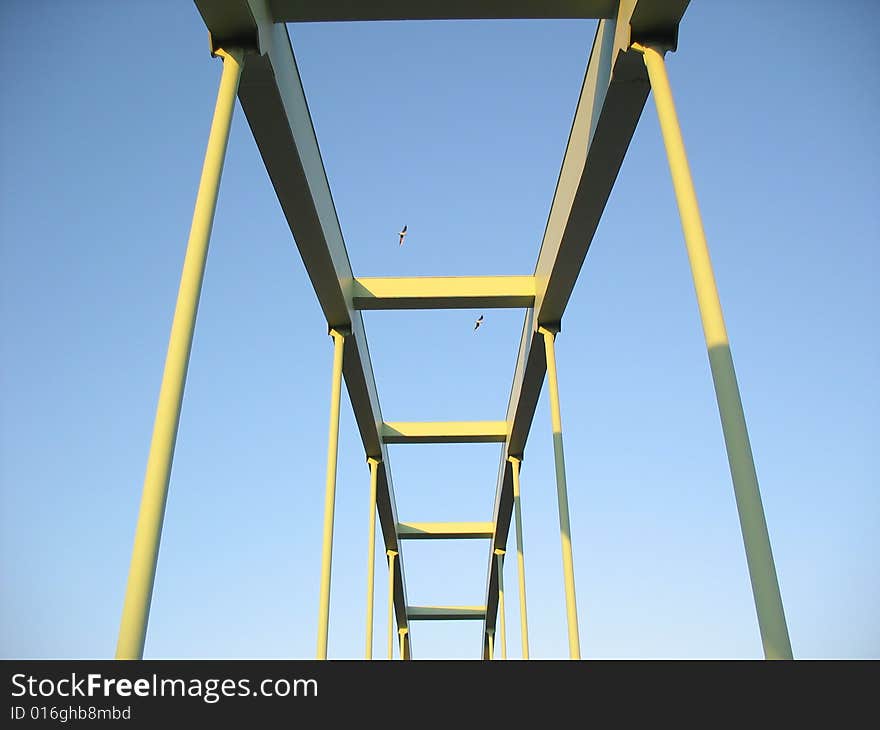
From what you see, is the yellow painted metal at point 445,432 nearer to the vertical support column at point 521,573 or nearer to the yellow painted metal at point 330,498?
the vertical support column at point 521,573

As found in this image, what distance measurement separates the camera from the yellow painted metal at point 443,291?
9023 mm

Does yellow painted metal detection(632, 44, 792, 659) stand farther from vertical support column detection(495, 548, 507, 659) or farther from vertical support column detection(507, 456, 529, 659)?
vertical support column detection(495, 548, 507, 659)

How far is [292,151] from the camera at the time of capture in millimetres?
5957

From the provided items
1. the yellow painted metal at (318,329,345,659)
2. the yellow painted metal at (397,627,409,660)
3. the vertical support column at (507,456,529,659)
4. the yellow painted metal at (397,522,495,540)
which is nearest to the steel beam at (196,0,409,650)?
the yellow painted metal at (318,329,345,659)

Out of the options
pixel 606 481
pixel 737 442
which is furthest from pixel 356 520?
pixel 737 442

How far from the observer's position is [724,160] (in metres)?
7.92

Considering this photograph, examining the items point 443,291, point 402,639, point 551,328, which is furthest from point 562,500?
point 402,639

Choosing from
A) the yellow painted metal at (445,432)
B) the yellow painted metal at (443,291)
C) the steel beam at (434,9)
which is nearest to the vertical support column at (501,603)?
the yellow painted metal at (445,432)

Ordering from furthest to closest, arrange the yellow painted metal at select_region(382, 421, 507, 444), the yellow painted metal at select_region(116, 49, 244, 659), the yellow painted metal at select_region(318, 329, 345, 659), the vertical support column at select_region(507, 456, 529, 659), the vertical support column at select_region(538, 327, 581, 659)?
the yellow painted metal at select_region(382, 421, 507, 444)
the vertical support column at select_region(507, 456, 529, 659)
the vertical support column at select_region(538, 327, 581, 659)
the yellow painted metal at select_region(318, 329, 345, 659)
the yellow painted metal at select_region(116, 49, 244, 659)

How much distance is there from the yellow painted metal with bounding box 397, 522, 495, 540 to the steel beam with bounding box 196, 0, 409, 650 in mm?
8290

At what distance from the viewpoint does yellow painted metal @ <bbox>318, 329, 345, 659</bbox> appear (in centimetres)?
679

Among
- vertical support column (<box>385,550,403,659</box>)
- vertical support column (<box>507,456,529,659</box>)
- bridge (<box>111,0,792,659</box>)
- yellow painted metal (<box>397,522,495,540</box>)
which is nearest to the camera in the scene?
bridge (<box>111,0,792,659</box>)
